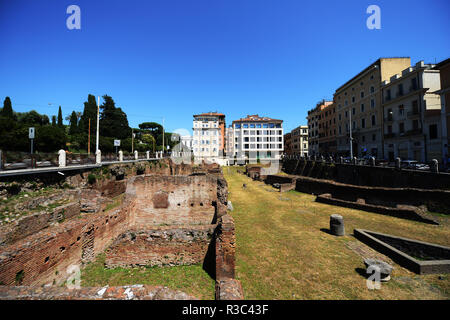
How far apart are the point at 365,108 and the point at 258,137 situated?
38.4m

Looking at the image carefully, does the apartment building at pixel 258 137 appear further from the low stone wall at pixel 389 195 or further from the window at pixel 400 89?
the low stone wall at pixel 389 195

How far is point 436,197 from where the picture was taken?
13.0m

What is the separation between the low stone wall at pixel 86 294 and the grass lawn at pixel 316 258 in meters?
3.32

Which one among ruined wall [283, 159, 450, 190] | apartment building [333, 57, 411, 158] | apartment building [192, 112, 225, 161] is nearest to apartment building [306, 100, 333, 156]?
apartment building [333, 57, 411, 158]

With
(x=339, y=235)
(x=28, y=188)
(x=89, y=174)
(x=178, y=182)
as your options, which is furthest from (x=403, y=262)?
(x=89, y=174)

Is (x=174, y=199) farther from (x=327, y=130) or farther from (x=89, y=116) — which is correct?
(x=89, y=116)

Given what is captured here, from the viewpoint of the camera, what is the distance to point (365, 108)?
123ft

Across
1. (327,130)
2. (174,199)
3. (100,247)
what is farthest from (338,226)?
(327,130)

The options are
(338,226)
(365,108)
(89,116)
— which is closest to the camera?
(338,226)

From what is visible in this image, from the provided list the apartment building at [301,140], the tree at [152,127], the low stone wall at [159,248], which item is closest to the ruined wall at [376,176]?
the low stone wall at [159,248]

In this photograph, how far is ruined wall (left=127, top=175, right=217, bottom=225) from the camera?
1271 centimetres
